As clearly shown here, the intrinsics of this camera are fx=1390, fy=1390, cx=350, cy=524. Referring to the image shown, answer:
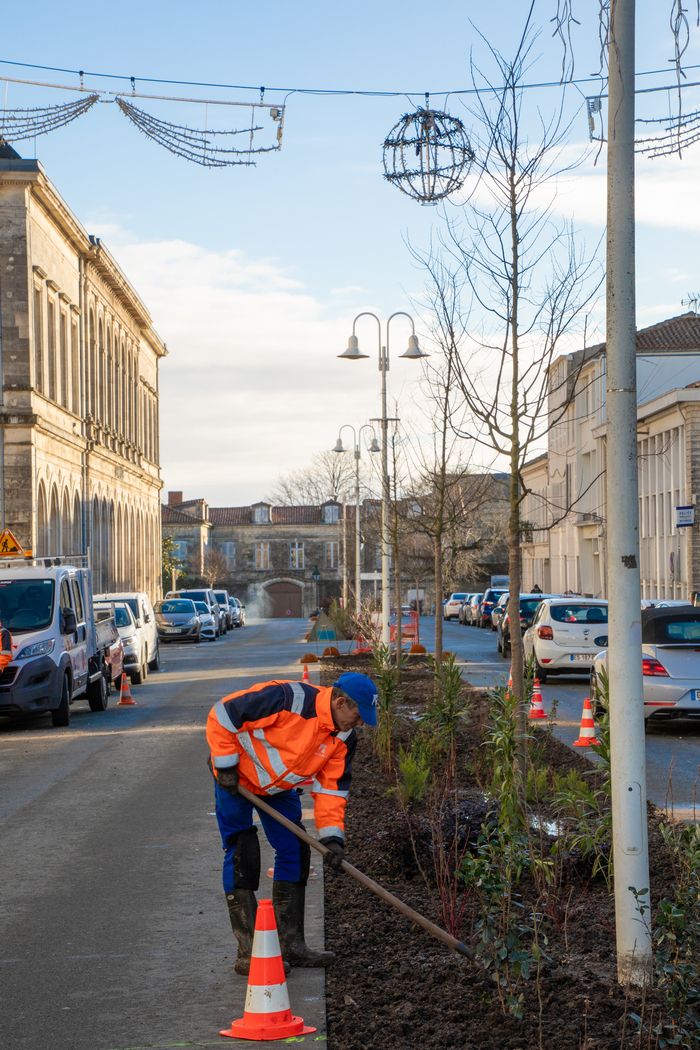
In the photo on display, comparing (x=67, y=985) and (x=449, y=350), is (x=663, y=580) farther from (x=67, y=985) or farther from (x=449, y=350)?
(x=67, y=985)

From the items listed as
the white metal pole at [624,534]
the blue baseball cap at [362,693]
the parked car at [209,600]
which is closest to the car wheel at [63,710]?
the blue baseball cap at [362,693]

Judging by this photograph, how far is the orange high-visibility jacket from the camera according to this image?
6277 millimetres

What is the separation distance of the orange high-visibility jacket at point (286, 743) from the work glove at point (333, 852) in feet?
0.09

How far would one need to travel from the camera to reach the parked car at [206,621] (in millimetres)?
51469

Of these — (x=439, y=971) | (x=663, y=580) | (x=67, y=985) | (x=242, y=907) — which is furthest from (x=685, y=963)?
(x=663, y=580)

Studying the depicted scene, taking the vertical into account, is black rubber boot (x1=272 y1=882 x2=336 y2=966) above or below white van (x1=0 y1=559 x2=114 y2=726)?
below

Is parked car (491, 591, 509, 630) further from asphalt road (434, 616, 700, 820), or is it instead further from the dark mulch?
the dark mulch

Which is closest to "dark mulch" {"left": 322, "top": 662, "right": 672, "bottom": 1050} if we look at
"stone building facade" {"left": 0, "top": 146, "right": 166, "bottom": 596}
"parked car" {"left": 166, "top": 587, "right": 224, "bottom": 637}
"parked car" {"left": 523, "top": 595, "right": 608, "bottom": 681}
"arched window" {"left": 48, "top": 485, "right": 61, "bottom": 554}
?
"parked car" {"left": 523, "top": 595, "right": 608, "bottom": 681}

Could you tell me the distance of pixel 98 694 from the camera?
21.9 metres

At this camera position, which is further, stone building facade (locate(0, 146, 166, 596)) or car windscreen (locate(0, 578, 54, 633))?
stone building facade (locate(0, 146, 166, 596))

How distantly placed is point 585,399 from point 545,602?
44.8 meters

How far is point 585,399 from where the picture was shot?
225 feet

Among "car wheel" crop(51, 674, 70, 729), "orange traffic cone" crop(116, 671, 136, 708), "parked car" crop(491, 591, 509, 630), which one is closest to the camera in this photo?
"car wheel" crop(51, 674, 70, 729)

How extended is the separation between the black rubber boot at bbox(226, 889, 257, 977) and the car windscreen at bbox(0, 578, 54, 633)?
13.1 meters
